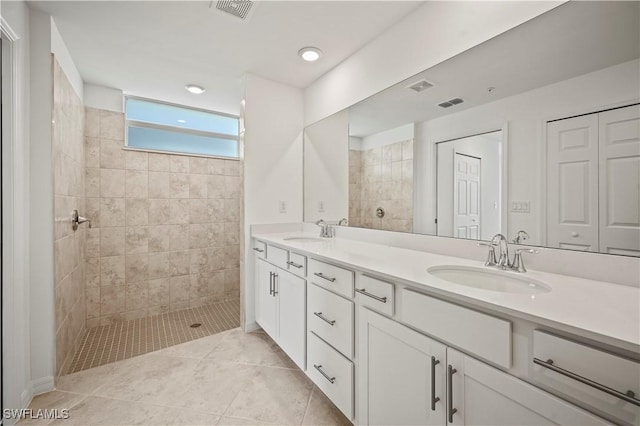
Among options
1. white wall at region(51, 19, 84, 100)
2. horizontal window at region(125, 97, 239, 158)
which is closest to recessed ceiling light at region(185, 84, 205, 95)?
horizontal window at region(125, 97, 239, 158)

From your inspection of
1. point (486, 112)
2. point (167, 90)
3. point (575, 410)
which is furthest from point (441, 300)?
point (167, 90)

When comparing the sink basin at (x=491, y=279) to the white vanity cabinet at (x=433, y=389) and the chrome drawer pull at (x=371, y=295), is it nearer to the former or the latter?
the chrome drawer pull at (x=371, y=295)

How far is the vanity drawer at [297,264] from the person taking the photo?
1.73 m

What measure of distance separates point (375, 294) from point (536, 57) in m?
1.27

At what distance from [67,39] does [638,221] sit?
3.35 metres

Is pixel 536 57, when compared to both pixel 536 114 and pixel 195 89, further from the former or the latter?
pixel 195 89

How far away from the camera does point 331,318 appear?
1478mm

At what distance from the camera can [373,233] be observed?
6.84ft

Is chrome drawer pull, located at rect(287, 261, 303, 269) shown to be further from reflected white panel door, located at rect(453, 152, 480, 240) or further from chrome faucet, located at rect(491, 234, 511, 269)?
chrome faucet, located at rect(491, 234, 511, 269)

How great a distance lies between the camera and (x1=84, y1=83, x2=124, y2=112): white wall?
8.68 ft

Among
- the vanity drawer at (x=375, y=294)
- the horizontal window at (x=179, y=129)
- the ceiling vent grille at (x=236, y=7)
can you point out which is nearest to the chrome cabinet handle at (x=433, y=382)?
the vanity drawer at (x=375, y=294)

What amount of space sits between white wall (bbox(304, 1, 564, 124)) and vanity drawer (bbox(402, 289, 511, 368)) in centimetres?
130

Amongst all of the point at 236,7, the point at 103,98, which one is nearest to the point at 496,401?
the point at 236,7

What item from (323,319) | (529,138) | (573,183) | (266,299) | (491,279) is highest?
(529,138)
